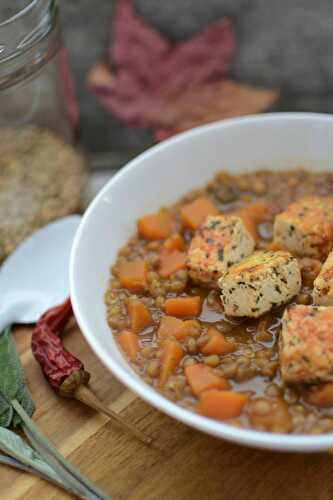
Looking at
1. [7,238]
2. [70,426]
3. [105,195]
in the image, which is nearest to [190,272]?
[105,195]

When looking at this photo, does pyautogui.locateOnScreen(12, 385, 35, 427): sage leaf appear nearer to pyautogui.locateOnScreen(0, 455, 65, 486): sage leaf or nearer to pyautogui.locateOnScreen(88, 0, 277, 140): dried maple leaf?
pyautogui.locateOnScreen(0, 455, 65, 486): sage leaf

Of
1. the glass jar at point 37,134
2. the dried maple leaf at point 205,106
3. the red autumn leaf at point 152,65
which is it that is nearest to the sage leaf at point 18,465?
the glass jar at point 37,134

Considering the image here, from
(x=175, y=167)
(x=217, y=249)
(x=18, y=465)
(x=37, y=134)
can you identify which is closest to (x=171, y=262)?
(x=217, y=249)

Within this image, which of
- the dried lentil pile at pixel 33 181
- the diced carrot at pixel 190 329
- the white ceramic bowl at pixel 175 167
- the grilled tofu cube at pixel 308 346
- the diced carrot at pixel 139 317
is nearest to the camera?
the grilled tofu cube at pixel 308 346

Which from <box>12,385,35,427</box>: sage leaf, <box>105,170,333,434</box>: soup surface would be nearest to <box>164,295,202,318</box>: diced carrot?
<box>105,170,333,434</box>: soup surface

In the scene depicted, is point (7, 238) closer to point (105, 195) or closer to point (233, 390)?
point (105, 195)

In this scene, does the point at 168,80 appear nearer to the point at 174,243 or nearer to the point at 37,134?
the point at 37,134

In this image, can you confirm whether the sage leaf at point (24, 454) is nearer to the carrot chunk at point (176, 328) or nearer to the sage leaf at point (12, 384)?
the sage leaf at point (12, 384)
